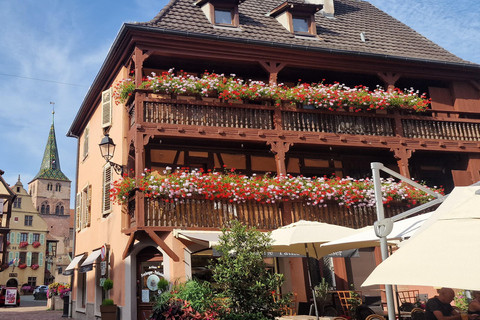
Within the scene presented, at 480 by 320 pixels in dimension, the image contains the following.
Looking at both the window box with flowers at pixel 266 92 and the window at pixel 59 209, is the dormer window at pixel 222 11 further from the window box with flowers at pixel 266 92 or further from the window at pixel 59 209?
the window at pixel 59 209

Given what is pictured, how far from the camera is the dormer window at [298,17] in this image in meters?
16.5

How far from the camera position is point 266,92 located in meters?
13.8

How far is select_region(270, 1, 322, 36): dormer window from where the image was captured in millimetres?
16531

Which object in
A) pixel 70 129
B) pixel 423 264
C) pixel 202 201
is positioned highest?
pixel 70 129

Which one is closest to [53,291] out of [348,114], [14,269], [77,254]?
[77,254]

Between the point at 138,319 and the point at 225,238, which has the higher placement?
the point at 225,238

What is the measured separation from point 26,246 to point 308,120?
2262 inches

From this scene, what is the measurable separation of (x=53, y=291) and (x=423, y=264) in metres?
26.2

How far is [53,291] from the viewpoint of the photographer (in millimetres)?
26625

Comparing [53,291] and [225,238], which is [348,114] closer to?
[225,238]

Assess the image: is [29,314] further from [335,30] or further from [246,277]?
[335,30]

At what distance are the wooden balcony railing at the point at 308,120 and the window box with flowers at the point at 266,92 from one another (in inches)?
10.3

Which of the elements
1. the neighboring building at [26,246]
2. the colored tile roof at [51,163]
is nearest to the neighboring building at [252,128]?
the neighboring building at [26,246]

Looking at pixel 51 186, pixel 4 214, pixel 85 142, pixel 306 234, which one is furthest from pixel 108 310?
pixel 51 186
